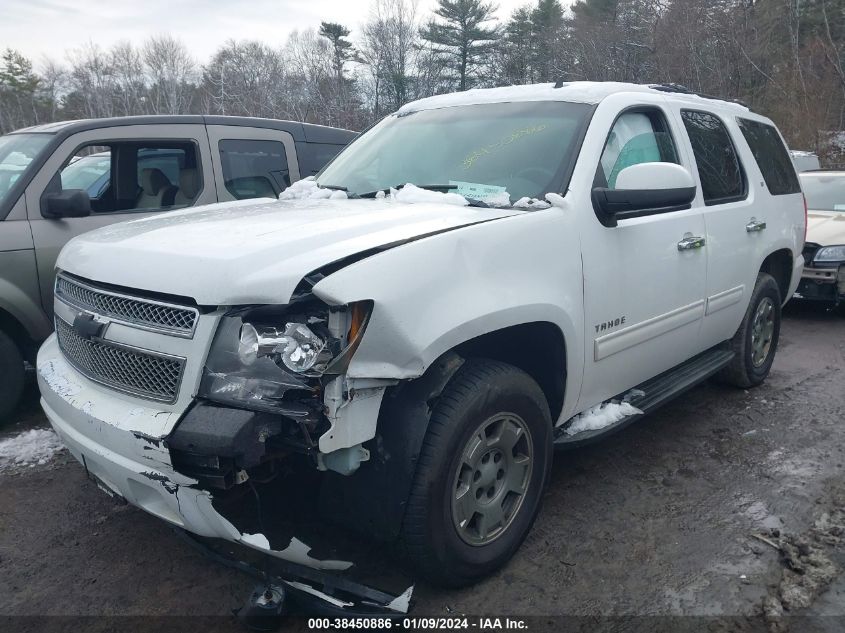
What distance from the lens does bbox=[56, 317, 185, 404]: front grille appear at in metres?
2.15

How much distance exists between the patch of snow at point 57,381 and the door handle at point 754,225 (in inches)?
153

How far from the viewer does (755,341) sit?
4.83m

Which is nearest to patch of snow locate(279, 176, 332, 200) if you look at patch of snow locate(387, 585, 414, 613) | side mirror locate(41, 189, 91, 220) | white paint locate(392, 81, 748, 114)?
white paint locate(392, 81, 748, 114)

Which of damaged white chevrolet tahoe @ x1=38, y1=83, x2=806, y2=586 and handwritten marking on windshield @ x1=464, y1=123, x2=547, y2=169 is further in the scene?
handwritten marking on windshield @ x1=464, y1=123, x2=547, y2=169

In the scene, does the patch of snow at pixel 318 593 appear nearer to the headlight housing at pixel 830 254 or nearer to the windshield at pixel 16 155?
the windshield at pixel 16 155

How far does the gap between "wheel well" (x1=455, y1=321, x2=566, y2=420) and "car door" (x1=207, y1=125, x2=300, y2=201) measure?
337 centimetres

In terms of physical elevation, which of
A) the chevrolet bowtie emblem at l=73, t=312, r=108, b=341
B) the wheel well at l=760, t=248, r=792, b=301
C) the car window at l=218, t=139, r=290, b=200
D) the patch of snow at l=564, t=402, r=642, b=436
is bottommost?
the patch of snow at l=564, t=402, r=642, b=436

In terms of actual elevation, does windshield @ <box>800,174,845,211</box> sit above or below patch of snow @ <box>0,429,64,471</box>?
above

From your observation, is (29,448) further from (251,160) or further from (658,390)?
(658,390)

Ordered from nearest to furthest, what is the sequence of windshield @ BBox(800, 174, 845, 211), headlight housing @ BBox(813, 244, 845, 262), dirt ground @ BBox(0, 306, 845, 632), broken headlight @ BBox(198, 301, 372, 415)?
broken headlight @ BBox(198, 301, 372, 415), dirt ground @ BBox(0, 306, 845, 632), headlight housing @ BBox(813, 244, 845, 262), windshield @ BBox(800, 174, 845, 211)

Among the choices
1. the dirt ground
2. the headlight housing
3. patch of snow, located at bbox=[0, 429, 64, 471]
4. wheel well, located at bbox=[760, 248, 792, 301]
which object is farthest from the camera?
the headlight housing

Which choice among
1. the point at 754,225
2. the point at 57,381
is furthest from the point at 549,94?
the point at 57,381

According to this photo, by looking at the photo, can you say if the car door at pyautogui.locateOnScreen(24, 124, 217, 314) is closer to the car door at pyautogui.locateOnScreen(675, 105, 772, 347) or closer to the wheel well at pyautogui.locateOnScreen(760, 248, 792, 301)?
the car door at pyautogui.locateOnScreen(675, 105, 772, 347)

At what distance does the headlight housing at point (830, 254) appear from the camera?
6.98 m
